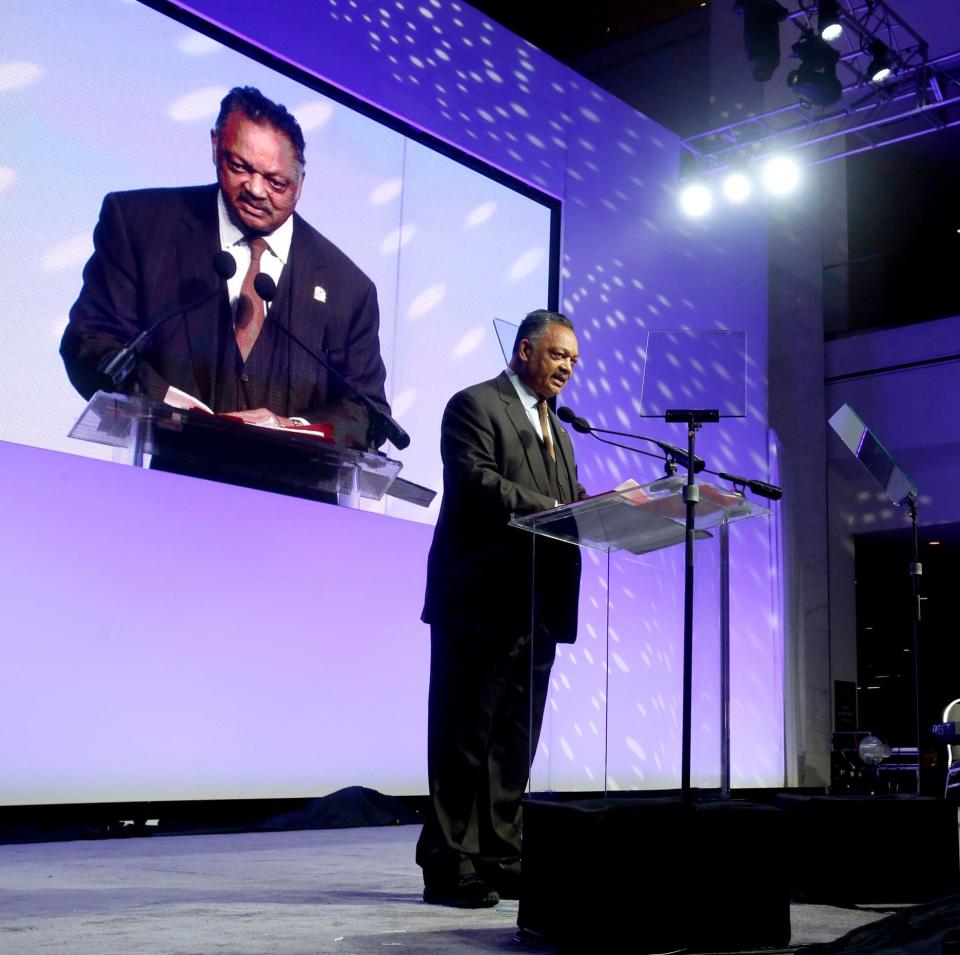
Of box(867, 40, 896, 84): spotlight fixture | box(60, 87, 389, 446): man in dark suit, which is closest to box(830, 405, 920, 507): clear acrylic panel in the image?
box(60, 87, 389, 446): man in dark suit

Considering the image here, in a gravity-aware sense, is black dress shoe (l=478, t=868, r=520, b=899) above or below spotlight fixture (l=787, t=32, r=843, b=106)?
below

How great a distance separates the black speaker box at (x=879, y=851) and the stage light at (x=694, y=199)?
5.31 meters

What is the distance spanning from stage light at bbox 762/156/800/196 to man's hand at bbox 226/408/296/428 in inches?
162

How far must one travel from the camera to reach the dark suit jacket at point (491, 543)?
2.58m

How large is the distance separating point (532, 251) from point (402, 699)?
2.44 m

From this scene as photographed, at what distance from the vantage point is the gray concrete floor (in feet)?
6.53

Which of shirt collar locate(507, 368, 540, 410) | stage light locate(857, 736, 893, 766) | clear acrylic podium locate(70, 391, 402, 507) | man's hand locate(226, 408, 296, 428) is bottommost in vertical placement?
stage light locate(857, 736, 893, 766)

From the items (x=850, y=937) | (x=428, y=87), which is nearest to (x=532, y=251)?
(x=428, y=87)

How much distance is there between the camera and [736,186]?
7410 mm

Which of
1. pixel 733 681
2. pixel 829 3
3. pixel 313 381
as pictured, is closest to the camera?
pixel 733 681

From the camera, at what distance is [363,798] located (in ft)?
16.3

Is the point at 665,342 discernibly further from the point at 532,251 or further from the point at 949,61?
the point at 949,61

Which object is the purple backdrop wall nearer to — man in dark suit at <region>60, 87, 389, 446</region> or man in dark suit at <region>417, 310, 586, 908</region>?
man in dark suit at <region>417, 310, 586, 908</region>

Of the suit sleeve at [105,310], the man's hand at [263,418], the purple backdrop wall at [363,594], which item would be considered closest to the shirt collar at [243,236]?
the suit sleeve at [105,310]
